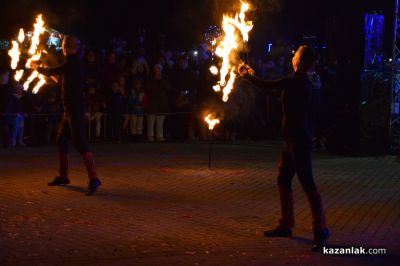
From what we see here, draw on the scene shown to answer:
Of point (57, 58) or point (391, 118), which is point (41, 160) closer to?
point (57, 58)

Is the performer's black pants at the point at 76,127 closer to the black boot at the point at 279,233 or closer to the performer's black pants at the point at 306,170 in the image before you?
the black boot at the point at 279,233

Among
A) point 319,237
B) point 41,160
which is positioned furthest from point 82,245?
point 41,160

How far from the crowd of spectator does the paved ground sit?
2761mm

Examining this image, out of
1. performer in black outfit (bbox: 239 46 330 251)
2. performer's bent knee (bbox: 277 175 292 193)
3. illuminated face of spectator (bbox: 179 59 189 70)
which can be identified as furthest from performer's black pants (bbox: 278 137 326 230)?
illuminated face of spectator (bbox: 179 59 189 70)

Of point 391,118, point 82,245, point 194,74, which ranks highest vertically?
point 194,74

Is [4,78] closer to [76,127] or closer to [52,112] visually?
[52,112]

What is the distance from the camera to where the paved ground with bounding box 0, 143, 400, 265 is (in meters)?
6.48

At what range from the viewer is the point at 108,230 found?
24.4 ft

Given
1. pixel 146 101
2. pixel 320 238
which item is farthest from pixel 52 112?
pixel 320 238

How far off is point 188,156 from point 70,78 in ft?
18.0

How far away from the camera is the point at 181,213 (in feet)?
27.7

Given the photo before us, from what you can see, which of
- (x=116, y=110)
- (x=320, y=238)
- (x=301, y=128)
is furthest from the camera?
(x=116, y=110)

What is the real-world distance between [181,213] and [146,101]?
9814 millimetres

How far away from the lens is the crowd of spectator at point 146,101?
54.2ft
